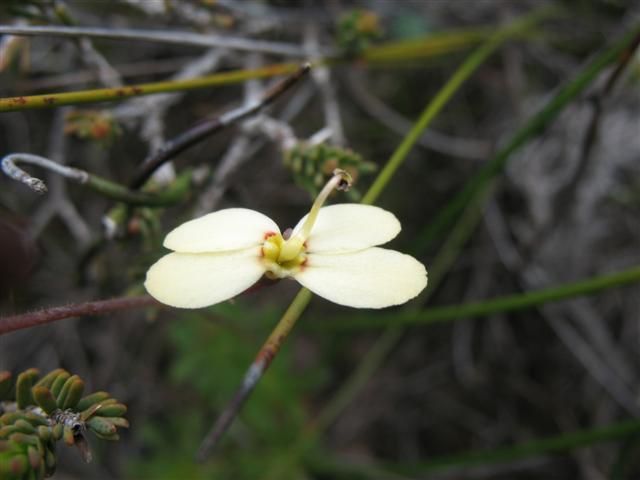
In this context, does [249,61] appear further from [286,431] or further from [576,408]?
[576,408]

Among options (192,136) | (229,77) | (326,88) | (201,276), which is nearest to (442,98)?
(326,88)

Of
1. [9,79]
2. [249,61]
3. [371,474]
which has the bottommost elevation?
[371,474]

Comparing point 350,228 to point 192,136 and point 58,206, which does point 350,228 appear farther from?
point 58,206

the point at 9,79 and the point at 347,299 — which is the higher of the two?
the point at 9,79

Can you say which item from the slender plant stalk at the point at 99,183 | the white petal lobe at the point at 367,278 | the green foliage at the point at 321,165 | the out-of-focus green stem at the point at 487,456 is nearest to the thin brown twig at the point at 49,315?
the slender plant stalk at the point at 99,183

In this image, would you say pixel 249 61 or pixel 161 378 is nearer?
pixel 249 61

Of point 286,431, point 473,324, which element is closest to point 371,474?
point 286,431

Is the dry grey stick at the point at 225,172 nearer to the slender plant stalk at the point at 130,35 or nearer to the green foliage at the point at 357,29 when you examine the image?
the slender plant stalk at the point at 130,35
